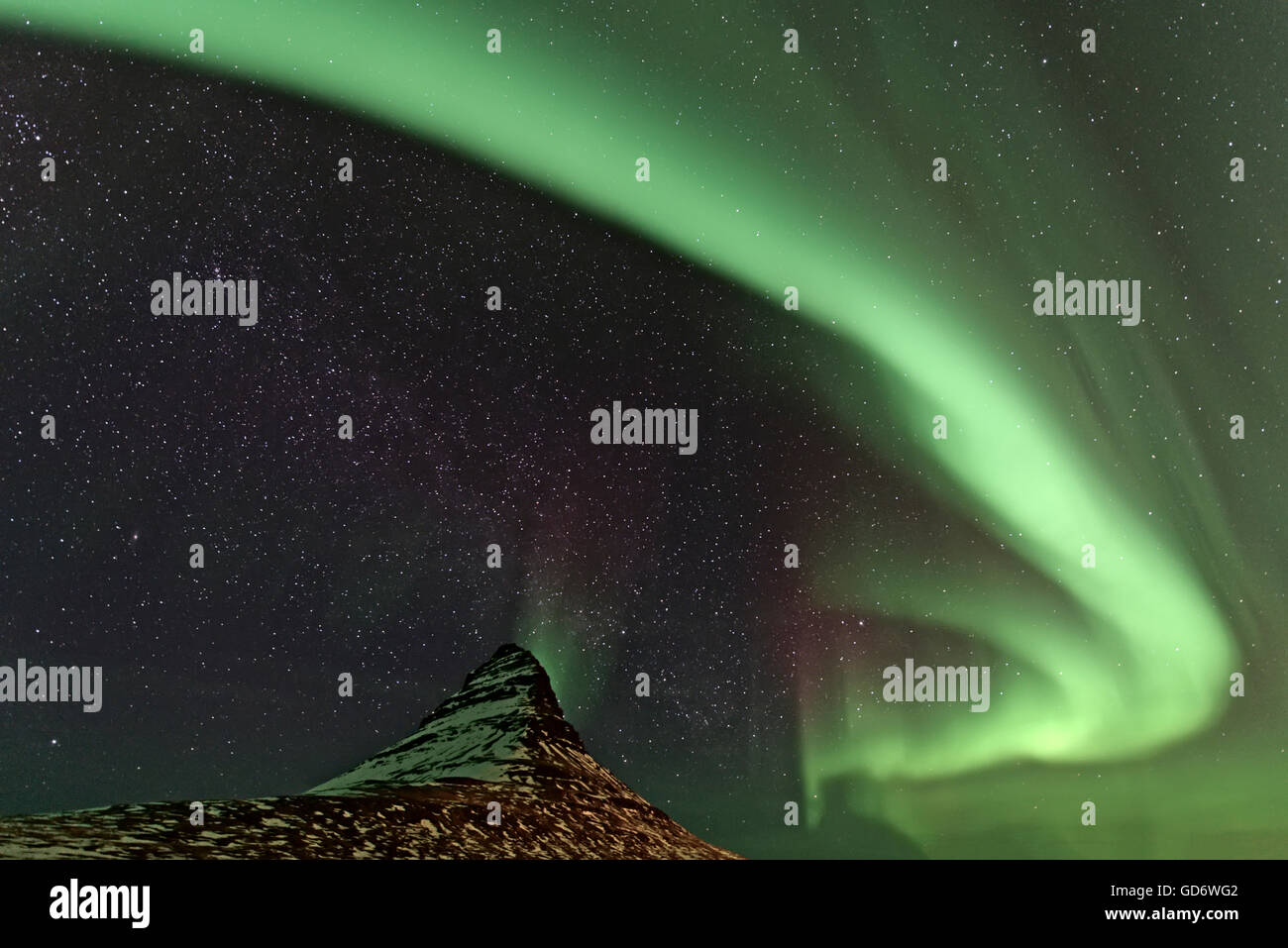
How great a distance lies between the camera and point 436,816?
9578 millimetres

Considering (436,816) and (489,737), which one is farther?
(489,737)

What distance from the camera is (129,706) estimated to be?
8578 mm

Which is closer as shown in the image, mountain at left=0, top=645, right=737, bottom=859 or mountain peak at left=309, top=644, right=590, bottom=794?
mountain at left=0, top=645, right=737, bottom=859

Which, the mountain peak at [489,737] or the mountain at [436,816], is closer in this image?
the mountain at [436,816]

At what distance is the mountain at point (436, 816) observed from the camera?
831cm

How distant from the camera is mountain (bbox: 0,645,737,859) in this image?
27.3ft

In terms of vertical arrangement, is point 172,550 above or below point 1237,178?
below

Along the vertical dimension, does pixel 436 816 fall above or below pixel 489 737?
below

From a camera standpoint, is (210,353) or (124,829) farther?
(210,353)

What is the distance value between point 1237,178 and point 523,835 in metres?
9.37
